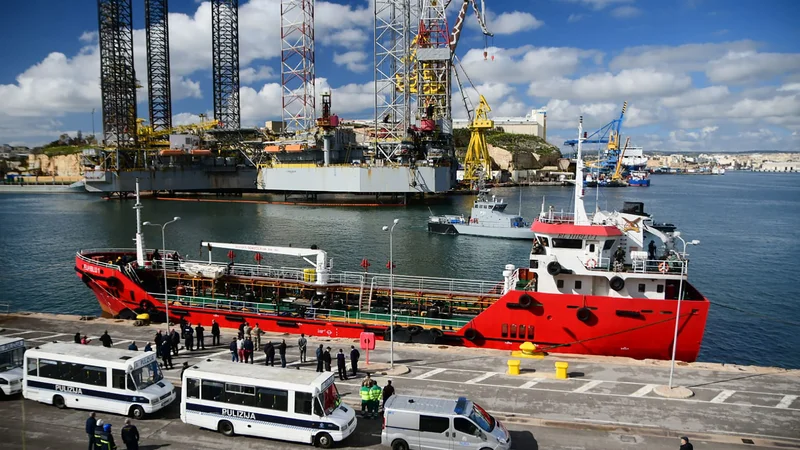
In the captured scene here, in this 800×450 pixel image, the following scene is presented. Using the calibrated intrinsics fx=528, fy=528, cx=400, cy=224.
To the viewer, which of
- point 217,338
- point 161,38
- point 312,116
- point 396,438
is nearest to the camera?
point 396,438

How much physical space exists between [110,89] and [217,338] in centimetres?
9349

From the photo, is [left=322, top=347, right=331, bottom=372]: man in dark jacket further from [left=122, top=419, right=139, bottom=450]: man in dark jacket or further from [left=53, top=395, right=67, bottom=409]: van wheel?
[left=53, top=395, right=67, bottom=409]: van wheel

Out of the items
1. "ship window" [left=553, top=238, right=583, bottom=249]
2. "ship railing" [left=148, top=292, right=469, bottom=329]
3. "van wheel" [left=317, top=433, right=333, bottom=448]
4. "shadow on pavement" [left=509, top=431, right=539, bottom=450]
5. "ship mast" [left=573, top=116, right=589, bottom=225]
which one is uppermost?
"ship mast" [left=573, top=116, right=589, bottom=225]

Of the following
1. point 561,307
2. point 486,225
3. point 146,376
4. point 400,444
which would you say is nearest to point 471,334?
point 561,307

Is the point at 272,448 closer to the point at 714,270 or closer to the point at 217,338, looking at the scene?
the point at 217,338

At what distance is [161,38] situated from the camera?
100375 mm

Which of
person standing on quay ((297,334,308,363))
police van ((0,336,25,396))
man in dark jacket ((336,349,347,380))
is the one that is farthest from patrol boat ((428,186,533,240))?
police van ((0,336,25,396))

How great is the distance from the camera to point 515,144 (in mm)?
183625

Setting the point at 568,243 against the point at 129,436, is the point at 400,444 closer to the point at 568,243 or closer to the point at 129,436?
the point at 129,436

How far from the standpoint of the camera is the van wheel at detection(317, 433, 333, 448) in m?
11.3

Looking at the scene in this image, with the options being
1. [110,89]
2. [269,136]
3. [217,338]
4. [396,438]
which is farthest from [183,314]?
[110,89]

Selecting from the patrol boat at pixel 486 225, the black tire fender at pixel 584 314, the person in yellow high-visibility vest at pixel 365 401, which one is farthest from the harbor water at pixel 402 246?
the person in yellow high-visibility vest at pixel 365 401

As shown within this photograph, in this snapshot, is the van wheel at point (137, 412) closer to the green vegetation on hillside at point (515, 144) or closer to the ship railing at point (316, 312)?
the ship railing at point (316, 312)

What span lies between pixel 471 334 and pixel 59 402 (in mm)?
12661
